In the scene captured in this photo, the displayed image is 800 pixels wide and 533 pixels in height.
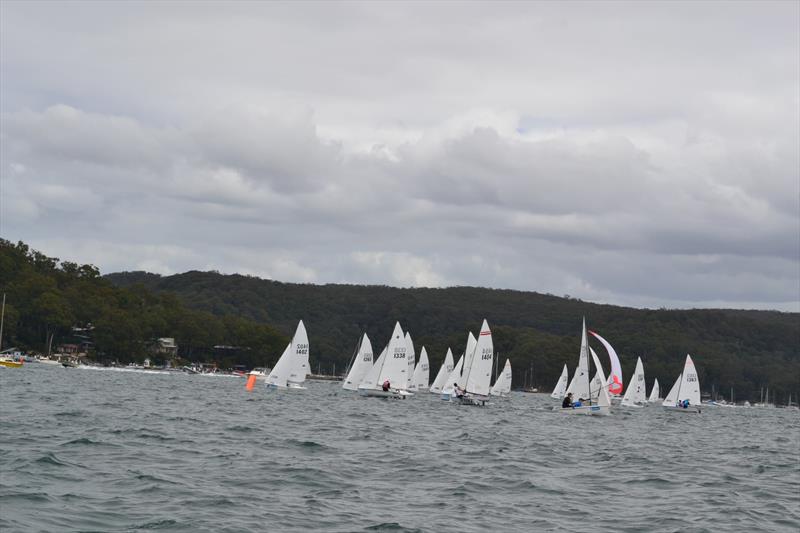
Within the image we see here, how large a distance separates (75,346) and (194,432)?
130 metres

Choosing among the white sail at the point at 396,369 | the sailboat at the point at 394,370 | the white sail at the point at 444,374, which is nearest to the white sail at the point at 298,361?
the sailboat at the point at 394,370

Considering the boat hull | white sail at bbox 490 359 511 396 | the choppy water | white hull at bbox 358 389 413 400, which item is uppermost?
white sail at bbox 490 359 511 396

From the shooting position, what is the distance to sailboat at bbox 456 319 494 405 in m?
68.7

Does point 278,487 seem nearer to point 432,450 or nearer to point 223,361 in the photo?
point 432,450

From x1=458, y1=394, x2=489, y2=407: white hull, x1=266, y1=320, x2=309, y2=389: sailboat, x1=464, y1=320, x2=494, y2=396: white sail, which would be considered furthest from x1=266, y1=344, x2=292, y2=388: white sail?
x1=464, y1=320, x2=494, y2=396: white sail

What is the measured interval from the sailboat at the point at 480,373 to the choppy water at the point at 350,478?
28.3 metres

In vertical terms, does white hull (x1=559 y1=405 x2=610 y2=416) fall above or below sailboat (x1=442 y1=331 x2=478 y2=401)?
below

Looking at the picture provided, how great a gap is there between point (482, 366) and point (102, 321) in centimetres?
Answer: 9505

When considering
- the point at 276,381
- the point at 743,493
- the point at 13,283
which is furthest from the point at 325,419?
the point at 13,283

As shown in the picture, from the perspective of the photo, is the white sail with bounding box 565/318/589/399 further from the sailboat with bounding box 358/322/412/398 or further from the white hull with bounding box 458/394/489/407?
the sailboat with bounding box 358/322/412/398

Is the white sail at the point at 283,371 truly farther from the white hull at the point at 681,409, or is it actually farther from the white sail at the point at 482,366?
the white hull at the point at 681,409

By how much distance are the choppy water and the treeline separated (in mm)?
111232

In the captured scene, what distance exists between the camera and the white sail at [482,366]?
225 ft

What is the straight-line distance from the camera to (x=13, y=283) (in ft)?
488
